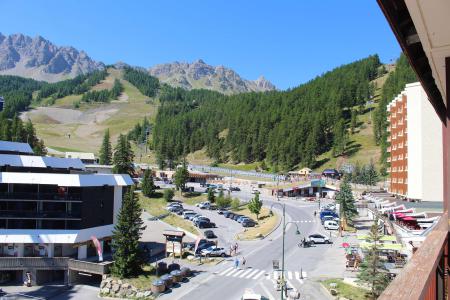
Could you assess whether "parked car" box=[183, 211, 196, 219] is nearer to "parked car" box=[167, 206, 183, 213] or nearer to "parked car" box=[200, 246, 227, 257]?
"parked car" box=[167, 206, 183, 213]

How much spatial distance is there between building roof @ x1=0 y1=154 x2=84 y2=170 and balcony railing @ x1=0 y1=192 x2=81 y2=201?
16.0 ft

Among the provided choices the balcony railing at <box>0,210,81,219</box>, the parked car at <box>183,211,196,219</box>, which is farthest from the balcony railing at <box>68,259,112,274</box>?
the parked car at <box>183,211,196,219</box>

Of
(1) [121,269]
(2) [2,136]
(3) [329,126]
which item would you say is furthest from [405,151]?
(2) [2,136]

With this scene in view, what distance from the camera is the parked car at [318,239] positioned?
55.8 m

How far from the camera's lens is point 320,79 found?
197875mm

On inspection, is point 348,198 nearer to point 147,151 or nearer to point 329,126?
point 329,126

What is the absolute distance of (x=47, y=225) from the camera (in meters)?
47.2

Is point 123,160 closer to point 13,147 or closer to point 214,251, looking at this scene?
point 13,147

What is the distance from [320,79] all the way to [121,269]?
16949 cm

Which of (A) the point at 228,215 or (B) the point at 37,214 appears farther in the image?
(A) the point at 228,215

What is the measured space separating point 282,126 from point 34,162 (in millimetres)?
110758

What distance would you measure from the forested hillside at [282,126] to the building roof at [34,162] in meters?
77.8

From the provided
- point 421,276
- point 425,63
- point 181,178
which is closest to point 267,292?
point 425,63

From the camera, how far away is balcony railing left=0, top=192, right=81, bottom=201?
152ft
